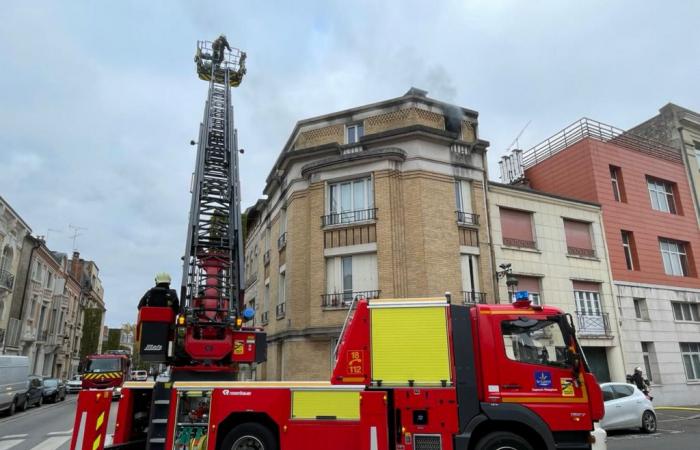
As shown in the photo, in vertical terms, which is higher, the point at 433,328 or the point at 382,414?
the point at 433,328

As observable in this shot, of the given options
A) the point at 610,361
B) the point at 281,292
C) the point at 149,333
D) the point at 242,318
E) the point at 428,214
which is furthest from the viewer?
the point at 281,292

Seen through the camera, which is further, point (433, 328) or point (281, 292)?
point (281, 292)

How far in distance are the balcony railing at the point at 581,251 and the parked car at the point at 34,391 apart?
83.6 feet

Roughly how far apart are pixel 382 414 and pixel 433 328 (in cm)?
153

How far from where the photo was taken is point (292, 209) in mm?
20375

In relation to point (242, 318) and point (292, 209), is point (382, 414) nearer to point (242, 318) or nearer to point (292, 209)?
point (242, 318)

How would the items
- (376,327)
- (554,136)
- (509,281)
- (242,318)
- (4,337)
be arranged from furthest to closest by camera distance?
(4,337) → (554,136) → (509,281) → (242,318) → (376,327)

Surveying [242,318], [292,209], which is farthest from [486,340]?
[292,209]

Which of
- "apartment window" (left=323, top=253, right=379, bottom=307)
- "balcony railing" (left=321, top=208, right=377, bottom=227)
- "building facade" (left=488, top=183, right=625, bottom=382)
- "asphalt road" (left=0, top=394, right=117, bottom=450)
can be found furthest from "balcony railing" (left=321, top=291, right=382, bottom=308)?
"asphalt road" (left=0, top=394, right=117, bottom=450)

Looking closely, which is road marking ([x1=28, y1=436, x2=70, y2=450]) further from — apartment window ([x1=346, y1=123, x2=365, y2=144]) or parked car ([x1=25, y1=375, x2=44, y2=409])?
apartment window ([x1=346, y1=123, x2=365, y2=144])

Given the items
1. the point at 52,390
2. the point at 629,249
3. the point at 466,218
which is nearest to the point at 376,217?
the point at 466,218

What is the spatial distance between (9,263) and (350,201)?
27.1m

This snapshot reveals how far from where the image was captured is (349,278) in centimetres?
1842

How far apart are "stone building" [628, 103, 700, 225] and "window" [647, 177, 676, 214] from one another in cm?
144
